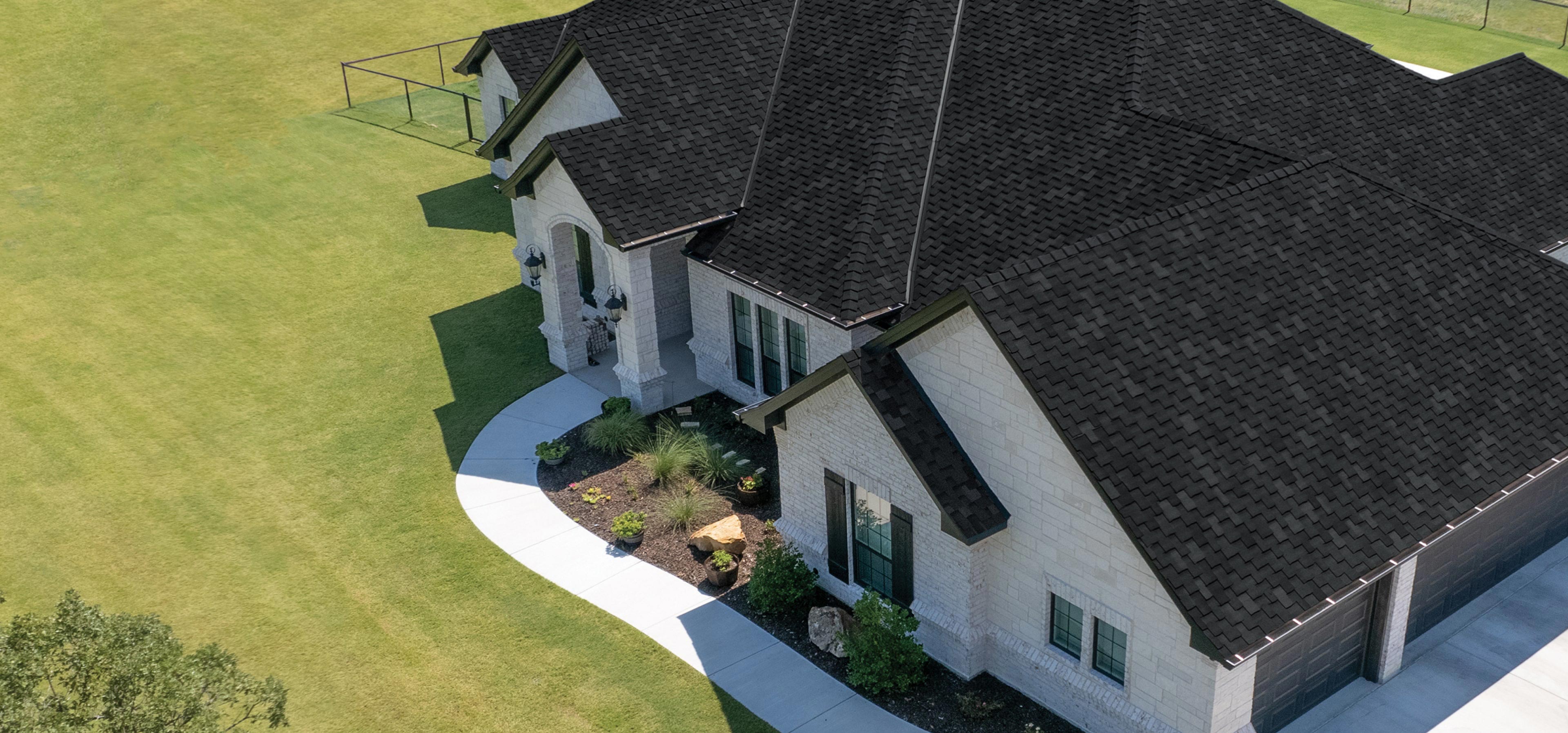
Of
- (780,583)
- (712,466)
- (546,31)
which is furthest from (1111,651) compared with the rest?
(546,31)

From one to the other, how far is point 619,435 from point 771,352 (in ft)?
11.4

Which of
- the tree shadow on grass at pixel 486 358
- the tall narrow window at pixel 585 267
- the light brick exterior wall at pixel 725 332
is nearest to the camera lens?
the light brick exterior wall at pixel 725 332

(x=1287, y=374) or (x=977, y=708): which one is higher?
(x=1287, y=374)

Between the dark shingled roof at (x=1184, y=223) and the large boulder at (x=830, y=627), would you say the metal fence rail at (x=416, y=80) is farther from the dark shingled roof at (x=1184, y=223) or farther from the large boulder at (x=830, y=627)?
the large boulder at (x=830, y=627)

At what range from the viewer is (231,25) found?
2130 inches

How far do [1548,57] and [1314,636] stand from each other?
3759cm

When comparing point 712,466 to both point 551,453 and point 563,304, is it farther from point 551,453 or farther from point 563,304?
point 563,304

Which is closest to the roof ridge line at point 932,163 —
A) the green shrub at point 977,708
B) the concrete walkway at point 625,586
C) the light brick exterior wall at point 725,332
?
the light brick exterior wall at point 725,332

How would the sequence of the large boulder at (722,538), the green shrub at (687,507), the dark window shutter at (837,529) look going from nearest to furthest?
the dark window shutter at (837,529) < the large boulder at (722,538) < the green shrub at (687,507)

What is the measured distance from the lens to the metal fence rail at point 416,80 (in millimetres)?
45344

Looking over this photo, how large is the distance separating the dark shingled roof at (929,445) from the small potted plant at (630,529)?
21.6ft

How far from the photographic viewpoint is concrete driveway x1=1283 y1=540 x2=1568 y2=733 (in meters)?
19.3

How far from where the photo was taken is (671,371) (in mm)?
29953

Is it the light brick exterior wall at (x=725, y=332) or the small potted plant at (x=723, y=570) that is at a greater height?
the light brick exterior wall at (x=725, y=332)
